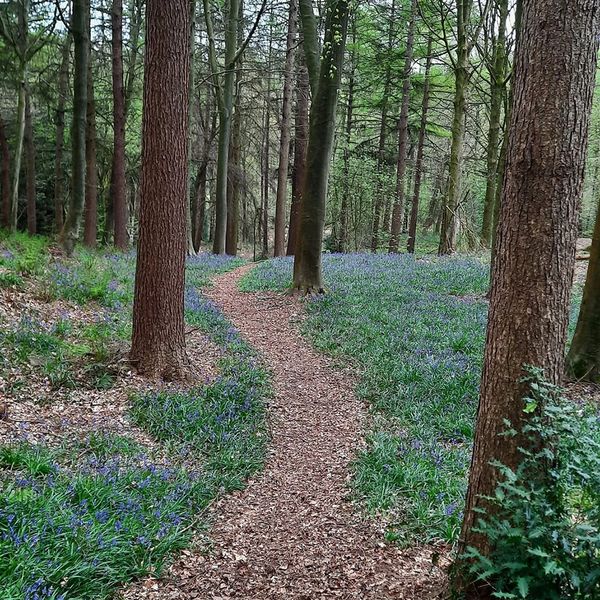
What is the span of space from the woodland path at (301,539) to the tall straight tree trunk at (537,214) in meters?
0.89

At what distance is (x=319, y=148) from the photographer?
11.4 metres

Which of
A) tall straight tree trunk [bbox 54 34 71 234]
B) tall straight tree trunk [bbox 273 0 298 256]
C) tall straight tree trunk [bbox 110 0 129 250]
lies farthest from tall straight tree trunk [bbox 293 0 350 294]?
tall straight tree trunk [bbox 54 34 71 234]

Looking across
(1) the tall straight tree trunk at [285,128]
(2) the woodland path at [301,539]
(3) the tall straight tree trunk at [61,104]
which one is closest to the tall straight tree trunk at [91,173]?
(3) the tall straight tree trunk at [61,104]

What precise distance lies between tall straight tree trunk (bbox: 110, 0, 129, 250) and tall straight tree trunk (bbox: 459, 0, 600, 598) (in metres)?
15.3

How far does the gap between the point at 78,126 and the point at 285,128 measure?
29.3ft

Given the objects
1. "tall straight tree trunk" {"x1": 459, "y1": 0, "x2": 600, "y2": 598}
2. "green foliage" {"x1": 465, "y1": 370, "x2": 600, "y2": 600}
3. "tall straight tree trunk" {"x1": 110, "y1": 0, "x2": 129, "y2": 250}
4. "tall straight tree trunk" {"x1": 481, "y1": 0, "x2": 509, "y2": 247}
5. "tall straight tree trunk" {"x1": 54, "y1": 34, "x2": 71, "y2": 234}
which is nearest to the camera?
"green foliage" {"x1": 465, "y1": 370, "x2": 600, "y2": 600}

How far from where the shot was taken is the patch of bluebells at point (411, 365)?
14.4 feet

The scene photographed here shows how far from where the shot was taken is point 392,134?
27234 mm

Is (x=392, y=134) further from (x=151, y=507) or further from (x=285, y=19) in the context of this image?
(x=151, y=507)

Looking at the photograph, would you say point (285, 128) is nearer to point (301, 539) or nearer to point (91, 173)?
point (91, 173)

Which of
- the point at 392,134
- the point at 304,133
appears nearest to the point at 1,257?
the point at 304,133

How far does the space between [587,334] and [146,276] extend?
6.10 metres

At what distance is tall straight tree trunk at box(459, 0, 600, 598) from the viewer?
8.38 feet

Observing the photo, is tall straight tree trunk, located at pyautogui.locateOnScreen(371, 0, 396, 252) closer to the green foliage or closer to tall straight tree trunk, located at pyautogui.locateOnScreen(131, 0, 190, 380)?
tall straight tree trunk, located at pyautogui.locateOnScreen(131, 0, 190, 380)
